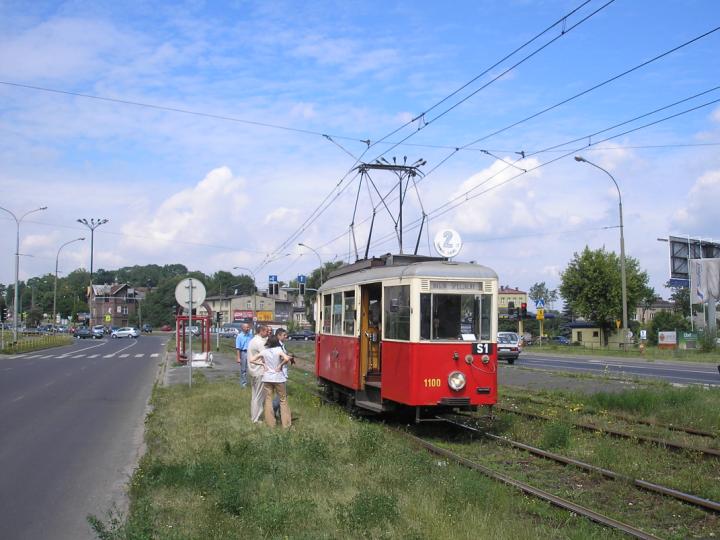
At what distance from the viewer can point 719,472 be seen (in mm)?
9422

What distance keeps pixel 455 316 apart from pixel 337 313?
13.2ft

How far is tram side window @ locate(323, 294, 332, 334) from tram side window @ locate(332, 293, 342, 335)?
0.52 m

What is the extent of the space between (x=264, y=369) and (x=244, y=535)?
6.36 m

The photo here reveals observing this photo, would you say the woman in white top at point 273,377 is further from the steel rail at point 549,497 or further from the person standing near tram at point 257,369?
the steel rail at point 549,497

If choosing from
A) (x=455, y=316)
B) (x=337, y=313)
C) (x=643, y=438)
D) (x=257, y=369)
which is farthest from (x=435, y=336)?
(x=337, y=313)

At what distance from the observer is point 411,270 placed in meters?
12.2

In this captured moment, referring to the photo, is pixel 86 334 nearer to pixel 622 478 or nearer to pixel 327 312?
pixel 327 312

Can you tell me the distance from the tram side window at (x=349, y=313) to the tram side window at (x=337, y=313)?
1.17 feet

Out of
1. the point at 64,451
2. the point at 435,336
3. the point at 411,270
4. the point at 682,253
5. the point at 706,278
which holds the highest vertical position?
the point at 682,253

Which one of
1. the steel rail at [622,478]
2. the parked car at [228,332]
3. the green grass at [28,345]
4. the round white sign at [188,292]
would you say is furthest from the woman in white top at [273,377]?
the parked car at [228,332]

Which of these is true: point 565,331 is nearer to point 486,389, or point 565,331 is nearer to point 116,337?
point 116,337

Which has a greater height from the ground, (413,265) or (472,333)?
(413,265)

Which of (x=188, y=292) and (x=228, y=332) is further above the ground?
(x=188, y=292)

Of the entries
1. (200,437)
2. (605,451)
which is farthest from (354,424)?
(605,451)
